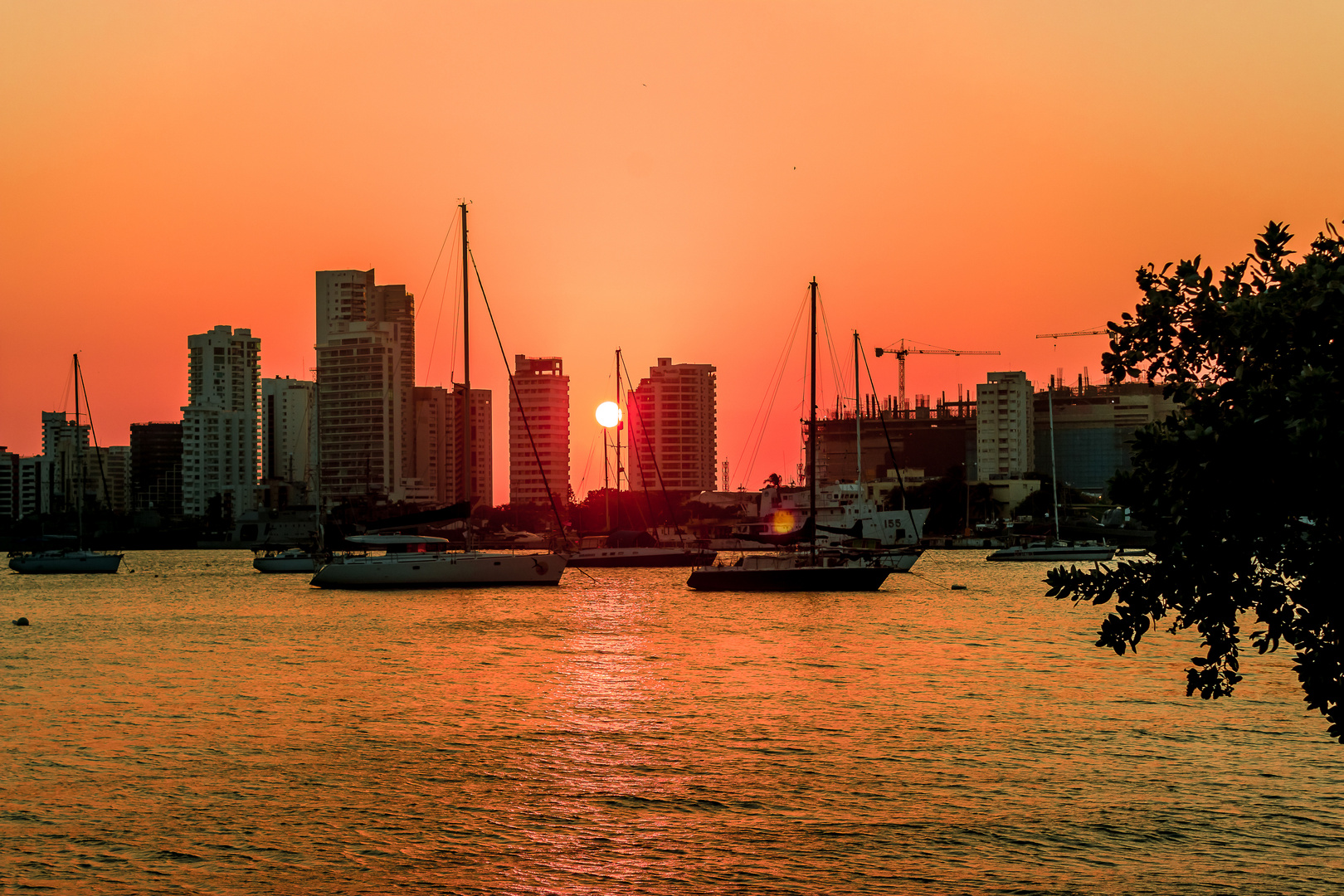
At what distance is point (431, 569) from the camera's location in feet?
259

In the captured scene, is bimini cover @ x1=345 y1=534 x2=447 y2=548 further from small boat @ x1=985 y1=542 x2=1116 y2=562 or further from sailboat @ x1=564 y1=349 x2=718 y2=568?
small boat @ x1=985 y1=542 x2=1116 y2=562

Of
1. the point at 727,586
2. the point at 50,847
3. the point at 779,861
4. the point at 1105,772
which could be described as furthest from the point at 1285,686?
the point at 727,586

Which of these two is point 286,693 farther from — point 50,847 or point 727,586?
point 727,586

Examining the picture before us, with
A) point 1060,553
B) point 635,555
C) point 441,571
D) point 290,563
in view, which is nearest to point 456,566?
point 441,571

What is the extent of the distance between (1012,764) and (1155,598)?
48.8ft

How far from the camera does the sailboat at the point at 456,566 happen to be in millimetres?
77938

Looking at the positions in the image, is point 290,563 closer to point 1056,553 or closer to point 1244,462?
point 1056,553

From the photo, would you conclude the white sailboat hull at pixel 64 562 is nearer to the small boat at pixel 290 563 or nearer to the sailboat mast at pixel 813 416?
the small boat at pixel 290 563

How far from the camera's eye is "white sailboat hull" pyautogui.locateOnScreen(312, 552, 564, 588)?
78.1 m

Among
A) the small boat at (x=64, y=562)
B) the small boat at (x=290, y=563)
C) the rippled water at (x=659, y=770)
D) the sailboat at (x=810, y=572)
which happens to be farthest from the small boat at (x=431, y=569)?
the small boat at (x=64, y=562)

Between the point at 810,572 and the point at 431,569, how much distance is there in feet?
76.4

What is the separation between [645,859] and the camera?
20.2 metres

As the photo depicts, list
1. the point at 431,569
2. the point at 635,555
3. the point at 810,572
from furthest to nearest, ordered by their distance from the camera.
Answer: the point at 635,555 < the point at 431,569 < the point at 810,572

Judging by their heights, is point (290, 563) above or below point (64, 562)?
below
